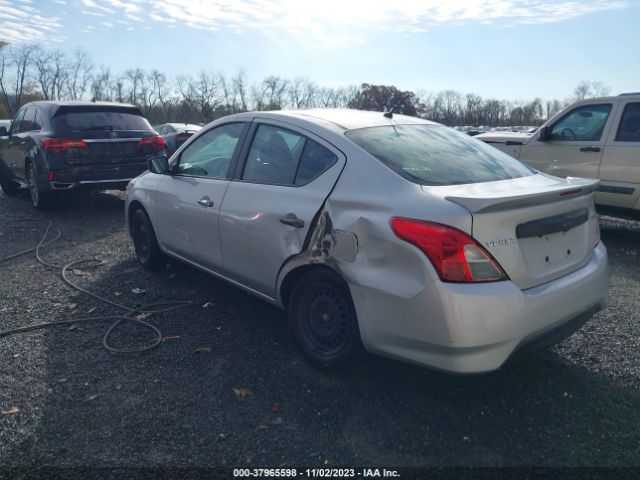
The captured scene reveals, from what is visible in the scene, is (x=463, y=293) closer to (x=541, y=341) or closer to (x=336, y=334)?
(x=541, y=341)

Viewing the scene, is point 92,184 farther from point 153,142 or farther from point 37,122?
point 37,122

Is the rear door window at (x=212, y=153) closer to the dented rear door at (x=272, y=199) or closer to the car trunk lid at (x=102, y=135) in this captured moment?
the dented rear door at (x=272, y=199)

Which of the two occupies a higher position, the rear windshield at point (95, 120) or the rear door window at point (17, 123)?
the rear windshield at point (95, 120)

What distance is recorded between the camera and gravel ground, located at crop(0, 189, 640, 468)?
269 cm

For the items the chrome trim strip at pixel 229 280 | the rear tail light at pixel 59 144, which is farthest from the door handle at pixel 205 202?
the rear tail light at pixel 59 144

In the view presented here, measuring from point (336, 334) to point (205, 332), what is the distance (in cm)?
128

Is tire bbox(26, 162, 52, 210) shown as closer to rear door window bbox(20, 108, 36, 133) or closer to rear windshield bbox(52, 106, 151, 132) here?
rear door window bbox(20, 108, 36, 133)

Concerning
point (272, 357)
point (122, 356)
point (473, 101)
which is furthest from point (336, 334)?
point (473, 101)

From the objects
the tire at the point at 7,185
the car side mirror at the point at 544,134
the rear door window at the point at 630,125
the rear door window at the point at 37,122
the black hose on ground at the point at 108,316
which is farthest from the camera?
the tire at the point at 7,185

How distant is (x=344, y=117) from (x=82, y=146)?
5761 millimetres

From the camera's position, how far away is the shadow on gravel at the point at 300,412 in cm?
268

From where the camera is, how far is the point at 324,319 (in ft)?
11.2

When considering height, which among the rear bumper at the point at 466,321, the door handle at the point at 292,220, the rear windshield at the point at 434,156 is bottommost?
the rear bumper at the point at 466,321

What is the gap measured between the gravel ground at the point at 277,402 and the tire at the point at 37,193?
4630mm
